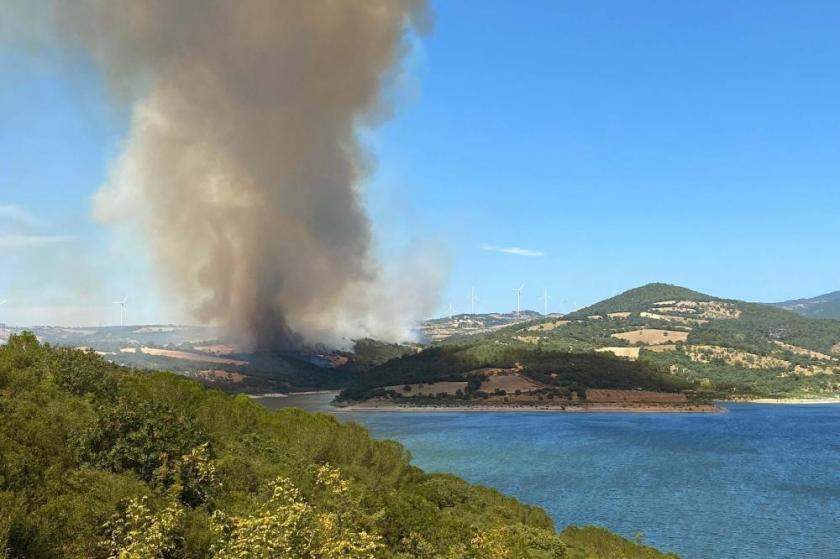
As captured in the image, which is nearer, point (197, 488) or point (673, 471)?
point (197, 488)

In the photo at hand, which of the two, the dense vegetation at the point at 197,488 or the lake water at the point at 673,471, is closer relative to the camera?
the dense vegetation at the point at 197,488

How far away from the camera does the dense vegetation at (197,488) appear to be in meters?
17.4

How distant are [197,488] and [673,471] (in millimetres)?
92070

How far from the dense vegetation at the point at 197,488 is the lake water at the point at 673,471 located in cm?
2851

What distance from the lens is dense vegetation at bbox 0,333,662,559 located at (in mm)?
17406

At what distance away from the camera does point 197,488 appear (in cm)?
2700

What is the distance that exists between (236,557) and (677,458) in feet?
375

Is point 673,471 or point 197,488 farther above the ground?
point 197,488

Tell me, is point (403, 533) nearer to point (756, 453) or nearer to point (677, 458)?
point (677, 458)

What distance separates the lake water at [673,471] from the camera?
2635 inches

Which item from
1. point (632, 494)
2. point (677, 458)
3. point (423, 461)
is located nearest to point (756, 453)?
point (677, 458)

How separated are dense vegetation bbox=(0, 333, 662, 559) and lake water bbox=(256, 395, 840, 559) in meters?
28.5

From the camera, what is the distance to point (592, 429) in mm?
159375

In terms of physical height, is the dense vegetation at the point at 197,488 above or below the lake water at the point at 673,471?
above
